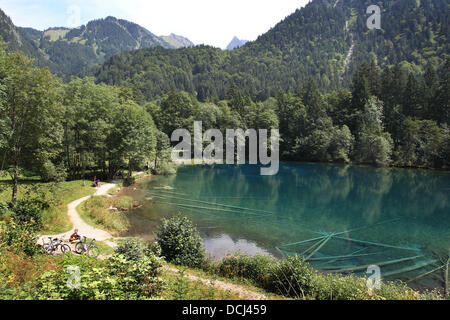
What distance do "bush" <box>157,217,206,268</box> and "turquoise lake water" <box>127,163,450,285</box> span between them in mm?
4169

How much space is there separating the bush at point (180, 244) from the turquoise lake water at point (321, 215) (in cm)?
417

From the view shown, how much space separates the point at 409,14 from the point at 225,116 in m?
155

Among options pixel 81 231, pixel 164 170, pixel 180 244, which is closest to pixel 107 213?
pixel 81 231

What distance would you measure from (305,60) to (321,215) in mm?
166586

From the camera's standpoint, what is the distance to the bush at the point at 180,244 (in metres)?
15.4

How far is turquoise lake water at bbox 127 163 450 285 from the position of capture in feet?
67.2

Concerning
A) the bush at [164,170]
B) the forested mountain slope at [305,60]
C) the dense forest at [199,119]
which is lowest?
the bush at [164,170]

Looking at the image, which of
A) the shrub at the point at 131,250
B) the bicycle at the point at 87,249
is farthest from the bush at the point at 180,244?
the bicycle at the point at 87,249

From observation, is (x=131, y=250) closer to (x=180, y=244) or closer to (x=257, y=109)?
Result: (x=180, y=244)

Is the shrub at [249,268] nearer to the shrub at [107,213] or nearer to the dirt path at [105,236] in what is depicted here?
the dirt path at [105,236]

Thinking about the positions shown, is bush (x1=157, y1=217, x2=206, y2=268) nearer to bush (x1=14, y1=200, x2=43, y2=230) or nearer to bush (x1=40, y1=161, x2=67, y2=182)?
bush (x1=14, y1=200, x2=43, y2=230)

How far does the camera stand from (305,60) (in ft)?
577

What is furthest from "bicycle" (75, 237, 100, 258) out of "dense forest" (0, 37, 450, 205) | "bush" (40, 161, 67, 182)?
"bush" (40, 161, 67, 182)

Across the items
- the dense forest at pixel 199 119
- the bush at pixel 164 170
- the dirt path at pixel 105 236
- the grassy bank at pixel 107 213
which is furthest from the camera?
the bush at pixel 164 170
